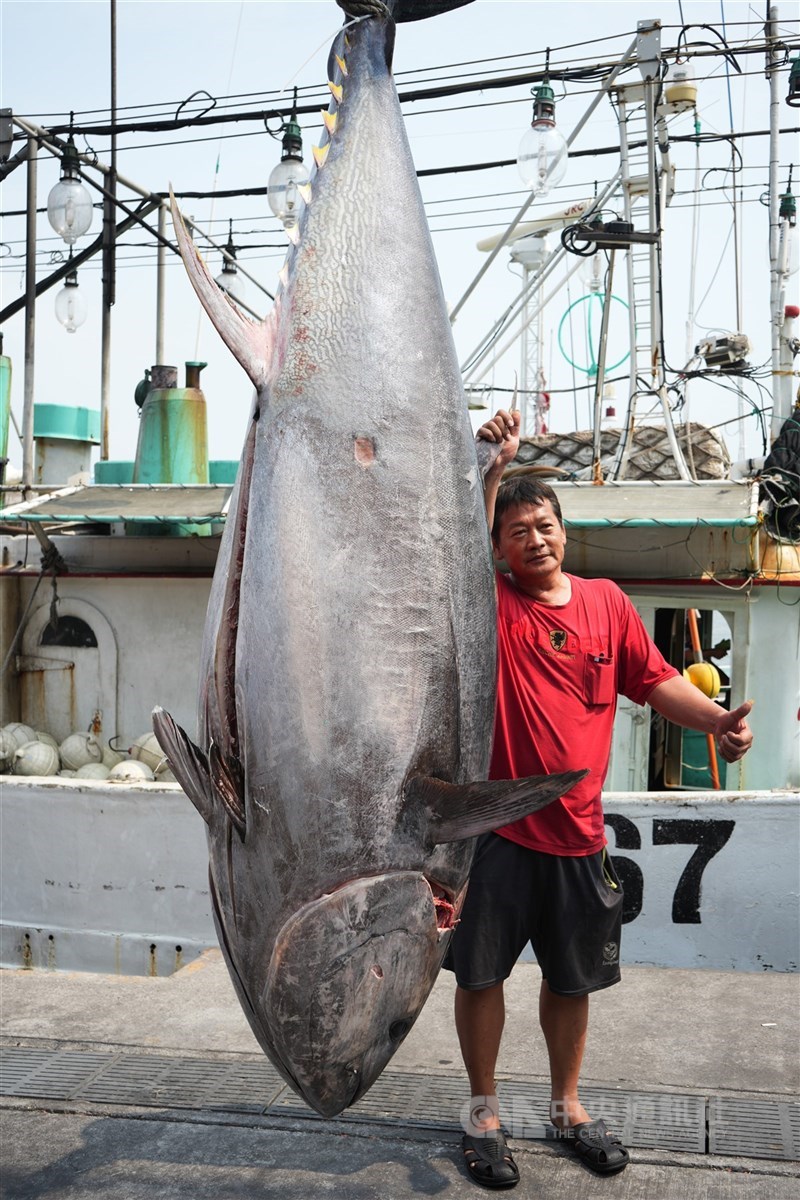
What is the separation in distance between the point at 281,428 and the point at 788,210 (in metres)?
6.55

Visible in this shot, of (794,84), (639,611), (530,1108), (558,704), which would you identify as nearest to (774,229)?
(794,84)

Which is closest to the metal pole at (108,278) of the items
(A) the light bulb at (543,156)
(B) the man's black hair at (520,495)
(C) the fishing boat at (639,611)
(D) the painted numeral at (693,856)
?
(C) the fishing boat at (639,611)

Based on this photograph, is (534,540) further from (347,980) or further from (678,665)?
(678,665)

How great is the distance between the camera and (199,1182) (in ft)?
8.29

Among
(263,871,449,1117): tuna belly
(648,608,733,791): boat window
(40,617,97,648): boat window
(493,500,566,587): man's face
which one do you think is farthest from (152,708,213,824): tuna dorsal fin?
(40,617,97,648): boat window

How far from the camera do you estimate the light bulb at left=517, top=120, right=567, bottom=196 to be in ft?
21.1

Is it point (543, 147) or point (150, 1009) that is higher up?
point (543, 147)

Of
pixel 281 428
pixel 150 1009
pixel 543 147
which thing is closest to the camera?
pixel 281 428

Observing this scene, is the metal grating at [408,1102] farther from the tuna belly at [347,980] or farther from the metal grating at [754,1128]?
the tuna belly at [347,980]

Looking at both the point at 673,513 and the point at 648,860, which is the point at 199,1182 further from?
the point at 673,513

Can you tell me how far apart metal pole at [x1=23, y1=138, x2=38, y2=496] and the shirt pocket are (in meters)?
5.48

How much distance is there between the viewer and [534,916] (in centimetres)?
268

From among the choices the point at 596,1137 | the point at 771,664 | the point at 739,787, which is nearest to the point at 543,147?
the point at 771,664

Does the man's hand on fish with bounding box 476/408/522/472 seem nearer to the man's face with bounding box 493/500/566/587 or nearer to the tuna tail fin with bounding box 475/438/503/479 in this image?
the tuna tail fin with bounding box 475/438/503/479
